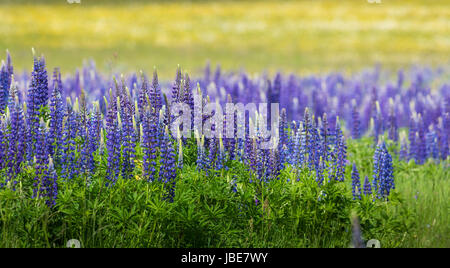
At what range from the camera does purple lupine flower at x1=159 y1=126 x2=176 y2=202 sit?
6.48 m

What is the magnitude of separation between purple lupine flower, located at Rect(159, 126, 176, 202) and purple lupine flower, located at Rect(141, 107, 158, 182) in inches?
5.0

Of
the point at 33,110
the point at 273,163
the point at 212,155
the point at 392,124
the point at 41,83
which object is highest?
the point at 41,83

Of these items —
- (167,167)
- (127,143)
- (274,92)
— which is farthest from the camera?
(274,92)

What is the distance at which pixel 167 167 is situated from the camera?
6.53 metres

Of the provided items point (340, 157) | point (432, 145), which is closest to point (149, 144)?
point (340, 157)

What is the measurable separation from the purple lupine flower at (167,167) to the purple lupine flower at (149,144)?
13 centimetres

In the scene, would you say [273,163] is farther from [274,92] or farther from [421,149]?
[274,92]

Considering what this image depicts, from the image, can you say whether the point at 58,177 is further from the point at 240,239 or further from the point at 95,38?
the point at 95,38

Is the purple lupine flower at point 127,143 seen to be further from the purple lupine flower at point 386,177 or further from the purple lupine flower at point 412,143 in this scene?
the purple lupine flower at point 412,143

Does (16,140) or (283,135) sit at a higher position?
(16,140)

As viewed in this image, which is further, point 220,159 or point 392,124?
point 392,124

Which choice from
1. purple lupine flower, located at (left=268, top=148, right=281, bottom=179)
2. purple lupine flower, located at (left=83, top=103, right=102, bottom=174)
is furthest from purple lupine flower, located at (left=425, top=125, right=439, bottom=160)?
purple lupine flower, located at (left=83, top=103, right=102, bottom=174)

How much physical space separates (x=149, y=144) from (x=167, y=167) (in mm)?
313

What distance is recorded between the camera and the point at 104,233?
6.41 meters
